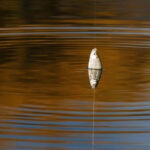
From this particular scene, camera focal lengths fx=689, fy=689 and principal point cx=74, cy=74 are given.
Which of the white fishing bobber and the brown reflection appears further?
the white fishing bobber

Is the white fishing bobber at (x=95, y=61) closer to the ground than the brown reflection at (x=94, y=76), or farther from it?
farther from it

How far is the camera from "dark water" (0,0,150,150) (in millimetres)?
7801

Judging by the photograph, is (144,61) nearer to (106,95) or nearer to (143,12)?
(106,95)

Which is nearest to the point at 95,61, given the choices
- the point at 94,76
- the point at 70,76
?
the point at 94,76

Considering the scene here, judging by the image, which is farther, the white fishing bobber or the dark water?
the white fishing bobber

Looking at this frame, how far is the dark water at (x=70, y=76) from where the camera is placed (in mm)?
7801

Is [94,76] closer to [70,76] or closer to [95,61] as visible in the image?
[70,76]

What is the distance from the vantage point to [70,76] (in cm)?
1064

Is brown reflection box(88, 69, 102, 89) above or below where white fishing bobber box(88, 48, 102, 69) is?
below

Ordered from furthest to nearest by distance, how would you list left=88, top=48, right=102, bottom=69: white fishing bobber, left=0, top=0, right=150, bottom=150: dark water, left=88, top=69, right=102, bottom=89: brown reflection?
left=88, top=48, right=102, bottom=69: white fishing bobber
left=88, top=69, right=102, bottom=89: brown reflection
left=0, top=0, right=150, bottom=150: dark water

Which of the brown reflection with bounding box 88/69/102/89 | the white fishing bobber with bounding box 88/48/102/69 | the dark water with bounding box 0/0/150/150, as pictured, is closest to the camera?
the dark water with bounding box 0/0/150/150

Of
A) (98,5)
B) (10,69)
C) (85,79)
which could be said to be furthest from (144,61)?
(98,5)

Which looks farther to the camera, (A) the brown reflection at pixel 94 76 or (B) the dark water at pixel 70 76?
(A) the brown reflection at pixel 94 76

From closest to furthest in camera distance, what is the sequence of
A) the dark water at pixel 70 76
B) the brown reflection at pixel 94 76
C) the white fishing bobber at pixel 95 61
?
the dark water at pixel 70 76
the brown reflection at pixel 94 76
the white fishing bobber at pixel 95 61
